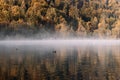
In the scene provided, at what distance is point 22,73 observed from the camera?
153 feet

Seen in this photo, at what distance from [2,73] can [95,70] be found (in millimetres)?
15031

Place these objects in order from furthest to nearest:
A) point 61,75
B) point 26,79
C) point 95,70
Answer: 1. point 95,70
2. point 61,75
3. point 26,79

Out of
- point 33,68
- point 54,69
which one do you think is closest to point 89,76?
point 54,69

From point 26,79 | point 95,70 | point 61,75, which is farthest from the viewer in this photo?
point 95,70

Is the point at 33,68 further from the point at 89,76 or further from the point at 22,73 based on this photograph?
the point at 89,76

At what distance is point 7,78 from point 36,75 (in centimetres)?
483

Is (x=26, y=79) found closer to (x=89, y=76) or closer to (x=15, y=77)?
(x=15, y=77)

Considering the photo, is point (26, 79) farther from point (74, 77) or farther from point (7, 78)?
point (74, 77)

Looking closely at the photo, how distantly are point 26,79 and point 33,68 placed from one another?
35.8ft

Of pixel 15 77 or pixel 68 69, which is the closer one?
pixel 15 77

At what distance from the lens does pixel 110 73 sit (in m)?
45.9

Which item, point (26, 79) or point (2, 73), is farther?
point (2, 73)

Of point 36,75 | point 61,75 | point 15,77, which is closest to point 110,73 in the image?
point 61,75

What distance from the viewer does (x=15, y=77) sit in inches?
1697
